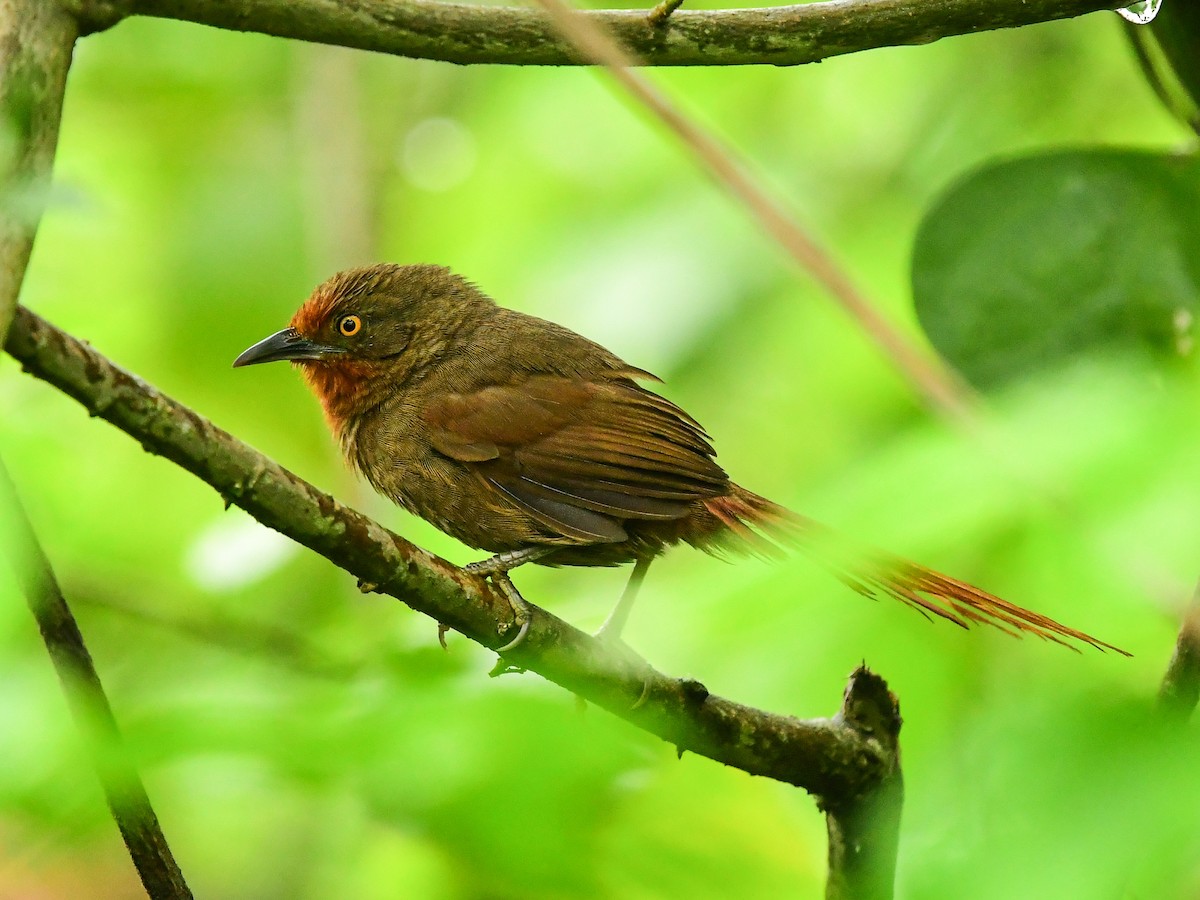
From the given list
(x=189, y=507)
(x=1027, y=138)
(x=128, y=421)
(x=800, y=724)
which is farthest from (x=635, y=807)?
(x=1027, y=138)

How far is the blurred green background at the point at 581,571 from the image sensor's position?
1442 millimetres

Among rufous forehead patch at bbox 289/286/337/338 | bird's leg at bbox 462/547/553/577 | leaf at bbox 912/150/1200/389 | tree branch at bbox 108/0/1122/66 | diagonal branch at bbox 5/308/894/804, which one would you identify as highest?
rufous forehead patch at bbox 289/286/337/338

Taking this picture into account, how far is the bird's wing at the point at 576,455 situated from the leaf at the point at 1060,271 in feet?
2.70

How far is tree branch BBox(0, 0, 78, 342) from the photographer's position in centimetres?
123

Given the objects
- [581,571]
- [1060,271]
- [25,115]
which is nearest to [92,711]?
[25,115]

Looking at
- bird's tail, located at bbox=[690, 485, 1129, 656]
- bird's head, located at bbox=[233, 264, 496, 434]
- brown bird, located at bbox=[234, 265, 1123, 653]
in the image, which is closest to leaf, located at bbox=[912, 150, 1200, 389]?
bird's tail, located at bbox=[690, 485, 1129, 656]

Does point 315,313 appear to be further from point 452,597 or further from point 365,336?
point 452,597

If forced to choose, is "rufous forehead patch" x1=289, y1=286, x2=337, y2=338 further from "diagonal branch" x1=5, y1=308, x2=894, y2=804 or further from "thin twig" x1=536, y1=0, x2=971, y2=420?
"thin twig" x1=536, y1=0, x2=971, y2=420

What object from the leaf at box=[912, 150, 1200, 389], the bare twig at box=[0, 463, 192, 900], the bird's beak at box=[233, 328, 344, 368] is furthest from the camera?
the bird's beak at box=[233, 328, 344, 368]

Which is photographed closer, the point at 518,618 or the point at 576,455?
the point at 518,618

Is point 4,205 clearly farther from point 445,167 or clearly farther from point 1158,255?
Result: point 445,167

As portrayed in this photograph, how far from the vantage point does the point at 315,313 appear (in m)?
3.81

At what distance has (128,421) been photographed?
1479mm

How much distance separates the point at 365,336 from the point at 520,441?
668 mm
